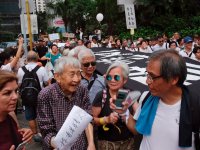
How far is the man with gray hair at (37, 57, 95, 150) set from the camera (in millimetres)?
3059

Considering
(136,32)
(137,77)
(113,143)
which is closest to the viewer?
(113,143)

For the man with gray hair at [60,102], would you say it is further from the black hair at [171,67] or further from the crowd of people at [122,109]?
the black hair at [171,67]

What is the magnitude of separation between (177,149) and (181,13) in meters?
29.1

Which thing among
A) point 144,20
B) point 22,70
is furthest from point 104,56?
point 144,20

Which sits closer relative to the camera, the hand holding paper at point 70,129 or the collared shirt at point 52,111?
the hand holding paper at point 70,129

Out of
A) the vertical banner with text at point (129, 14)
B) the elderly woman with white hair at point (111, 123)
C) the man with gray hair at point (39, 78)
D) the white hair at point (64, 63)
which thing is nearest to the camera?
the white hair at point (64, 63)

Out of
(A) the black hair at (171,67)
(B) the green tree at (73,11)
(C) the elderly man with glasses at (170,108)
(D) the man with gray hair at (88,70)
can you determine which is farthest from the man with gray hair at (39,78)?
(B) the green tree at (73,11)

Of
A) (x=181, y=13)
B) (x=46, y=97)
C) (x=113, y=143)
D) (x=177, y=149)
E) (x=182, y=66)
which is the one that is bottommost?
(x=113, y=143)

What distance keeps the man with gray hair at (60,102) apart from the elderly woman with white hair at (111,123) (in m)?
0.29

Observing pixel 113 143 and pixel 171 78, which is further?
pixel 113 143

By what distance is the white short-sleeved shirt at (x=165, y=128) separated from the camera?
2439 millimetres

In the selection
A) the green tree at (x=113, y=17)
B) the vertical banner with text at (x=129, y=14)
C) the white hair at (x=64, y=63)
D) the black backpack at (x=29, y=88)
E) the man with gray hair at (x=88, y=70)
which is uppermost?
the green tree at (x=113, y=17)

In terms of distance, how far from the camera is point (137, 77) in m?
4.90

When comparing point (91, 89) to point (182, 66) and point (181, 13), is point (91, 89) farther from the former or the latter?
point (181, 13)
